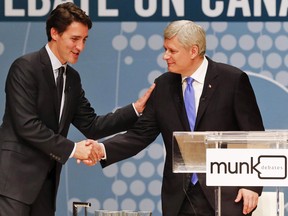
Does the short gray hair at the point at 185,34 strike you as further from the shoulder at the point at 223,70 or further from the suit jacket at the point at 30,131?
the suit jacket at the point at 30,131

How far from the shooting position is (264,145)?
9.91 ft

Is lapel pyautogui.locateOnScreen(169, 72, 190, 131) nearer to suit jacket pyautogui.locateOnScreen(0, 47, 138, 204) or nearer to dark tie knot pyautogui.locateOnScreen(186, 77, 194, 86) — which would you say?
dark tie knot pyautogui.locateOnScreen(186, 77, 194, 86)

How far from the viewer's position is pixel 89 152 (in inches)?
164

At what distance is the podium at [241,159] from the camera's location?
296 cm

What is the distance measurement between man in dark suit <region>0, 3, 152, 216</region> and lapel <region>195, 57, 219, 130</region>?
645 millimetres

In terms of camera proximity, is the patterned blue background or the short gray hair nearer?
the short gray hair

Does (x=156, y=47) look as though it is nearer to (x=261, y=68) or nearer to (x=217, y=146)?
(x=261, y=68)

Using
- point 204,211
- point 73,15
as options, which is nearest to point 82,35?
point 73,15

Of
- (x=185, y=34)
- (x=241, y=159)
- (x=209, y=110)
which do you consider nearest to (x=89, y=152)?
(x=209, y=110)

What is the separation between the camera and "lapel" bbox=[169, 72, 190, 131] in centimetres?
398

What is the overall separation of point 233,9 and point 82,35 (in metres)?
1.52

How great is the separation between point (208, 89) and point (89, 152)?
0.72m

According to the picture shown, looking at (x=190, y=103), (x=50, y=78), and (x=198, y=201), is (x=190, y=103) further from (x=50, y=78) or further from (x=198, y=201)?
(x=50, y=78)

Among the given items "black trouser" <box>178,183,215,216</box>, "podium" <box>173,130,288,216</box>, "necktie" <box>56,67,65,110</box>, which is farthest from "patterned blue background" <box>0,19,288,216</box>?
"podium" <box>173,130,288,216</box>
